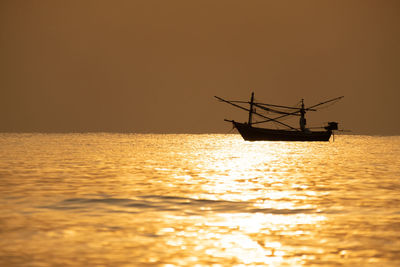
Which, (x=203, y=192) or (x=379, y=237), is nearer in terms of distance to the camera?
(x=379, y=237)

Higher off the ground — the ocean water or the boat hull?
the boat hull

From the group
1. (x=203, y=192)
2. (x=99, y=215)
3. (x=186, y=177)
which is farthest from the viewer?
(x=186, y=177)

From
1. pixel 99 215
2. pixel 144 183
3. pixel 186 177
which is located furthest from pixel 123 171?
pixel 99 215

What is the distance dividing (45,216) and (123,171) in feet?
67.5

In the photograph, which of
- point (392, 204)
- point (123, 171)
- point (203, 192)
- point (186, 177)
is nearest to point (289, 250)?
point (392, 204)

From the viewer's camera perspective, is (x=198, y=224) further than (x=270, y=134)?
No

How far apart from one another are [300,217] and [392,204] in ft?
16.3

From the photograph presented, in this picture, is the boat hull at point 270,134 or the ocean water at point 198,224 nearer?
the ocean water at point 198,224

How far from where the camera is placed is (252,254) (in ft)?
38.3

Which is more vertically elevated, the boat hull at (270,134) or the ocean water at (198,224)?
the boat hull at (270,134)

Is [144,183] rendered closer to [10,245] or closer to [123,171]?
[123,171]

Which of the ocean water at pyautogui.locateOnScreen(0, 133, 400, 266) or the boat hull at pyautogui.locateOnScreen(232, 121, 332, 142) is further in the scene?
the boat hull at pyautogui.locateOnScreen(232, 121, 332, 142)

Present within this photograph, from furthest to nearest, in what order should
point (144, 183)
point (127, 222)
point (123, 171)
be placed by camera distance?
1. point (123, 171)
2. point (144, 183)
3. point (127, 222)

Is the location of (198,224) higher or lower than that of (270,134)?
lower
